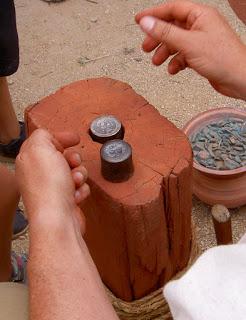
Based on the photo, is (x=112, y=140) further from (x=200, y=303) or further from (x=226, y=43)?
(x=200, y=303)

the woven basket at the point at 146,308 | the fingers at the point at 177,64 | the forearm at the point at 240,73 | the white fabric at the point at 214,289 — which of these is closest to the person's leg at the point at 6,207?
the woven basket at the point at 146,308

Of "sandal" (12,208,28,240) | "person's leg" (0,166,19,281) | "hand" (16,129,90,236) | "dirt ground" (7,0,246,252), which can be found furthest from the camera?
"dirt ground" (7,0,246,252)

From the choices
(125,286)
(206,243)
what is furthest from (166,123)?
(206,243)

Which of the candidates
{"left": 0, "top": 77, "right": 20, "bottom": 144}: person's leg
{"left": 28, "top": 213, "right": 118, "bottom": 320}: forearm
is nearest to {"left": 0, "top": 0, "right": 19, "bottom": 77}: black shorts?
{"left": 0, "top": 77, "right": 20, "bottom": 144}: person's leg

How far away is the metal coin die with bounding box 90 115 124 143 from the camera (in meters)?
1.62

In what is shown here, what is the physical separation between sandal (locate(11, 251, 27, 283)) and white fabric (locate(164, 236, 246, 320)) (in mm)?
1229

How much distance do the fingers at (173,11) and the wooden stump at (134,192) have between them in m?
0.24

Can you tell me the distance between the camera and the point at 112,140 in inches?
62.2

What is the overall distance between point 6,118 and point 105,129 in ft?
4.08

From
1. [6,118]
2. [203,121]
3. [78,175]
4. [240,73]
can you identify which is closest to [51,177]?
[78,175]

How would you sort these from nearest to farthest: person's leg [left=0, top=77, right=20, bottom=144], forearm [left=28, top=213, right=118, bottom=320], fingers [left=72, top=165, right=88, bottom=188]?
forearm [left=28, top=213, right=118, bottom=320] → fingers [left=72, top=165, right=88, bottom=188] → person's leg [left=0, top=77, right=20, bottom=144]

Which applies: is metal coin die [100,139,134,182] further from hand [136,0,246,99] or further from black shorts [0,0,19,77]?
black shorts [0,0,19,77]

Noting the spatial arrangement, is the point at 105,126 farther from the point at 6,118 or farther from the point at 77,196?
the point at 6,118

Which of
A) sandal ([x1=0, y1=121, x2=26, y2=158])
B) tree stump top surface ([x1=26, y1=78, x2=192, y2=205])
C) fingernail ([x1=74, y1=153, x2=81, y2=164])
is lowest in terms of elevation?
sandal ([x1=0, y1=121, x2=26, y2=158])
